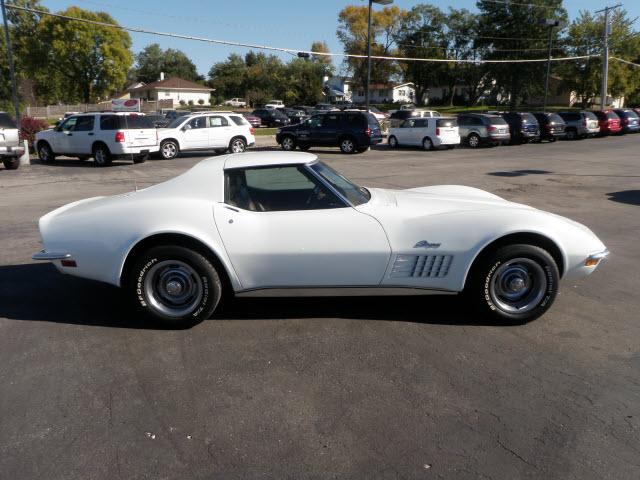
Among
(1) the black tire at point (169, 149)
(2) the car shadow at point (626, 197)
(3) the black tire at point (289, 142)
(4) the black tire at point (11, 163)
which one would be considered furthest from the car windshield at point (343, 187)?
(3) the black tire at point (289, 142)

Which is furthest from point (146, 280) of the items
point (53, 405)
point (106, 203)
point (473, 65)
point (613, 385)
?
point (473, 65)

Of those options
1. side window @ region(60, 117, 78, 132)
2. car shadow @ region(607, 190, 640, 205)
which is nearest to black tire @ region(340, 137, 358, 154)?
side window @ region(60, 117, 78, 132)

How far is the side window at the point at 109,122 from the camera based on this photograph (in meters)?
18.0

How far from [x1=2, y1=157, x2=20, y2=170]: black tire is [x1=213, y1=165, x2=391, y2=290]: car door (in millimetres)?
15517

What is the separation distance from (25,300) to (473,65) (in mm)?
78513

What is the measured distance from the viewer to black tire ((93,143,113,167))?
18125 millimetres

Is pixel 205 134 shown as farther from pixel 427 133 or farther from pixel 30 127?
pixel 427 133

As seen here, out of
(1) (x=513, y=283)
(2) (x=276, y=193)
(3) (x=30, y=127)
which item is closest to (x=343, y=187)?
(2) (x=276, y=193)

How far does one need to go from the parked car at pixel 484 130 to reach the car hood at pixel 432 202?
22.0 m

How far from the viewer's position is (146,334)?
4.49m

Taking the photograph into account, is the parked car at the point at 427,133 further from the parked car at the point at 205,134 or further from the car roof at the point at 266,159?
the car roof at the point at 266,159

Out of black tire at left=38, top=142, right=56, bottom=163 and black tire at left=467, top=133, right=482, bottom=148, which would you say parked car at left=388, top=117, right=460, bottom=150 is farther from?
black tire at left=38, top=142, right=56, bottom=163

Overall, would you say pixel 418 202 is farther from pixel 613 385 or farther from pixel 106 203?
pixel 106 203

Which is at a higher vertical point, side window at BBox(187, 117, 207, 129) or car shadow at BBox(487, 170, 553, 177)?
side window at BBox(187, 117, 207, 129)
